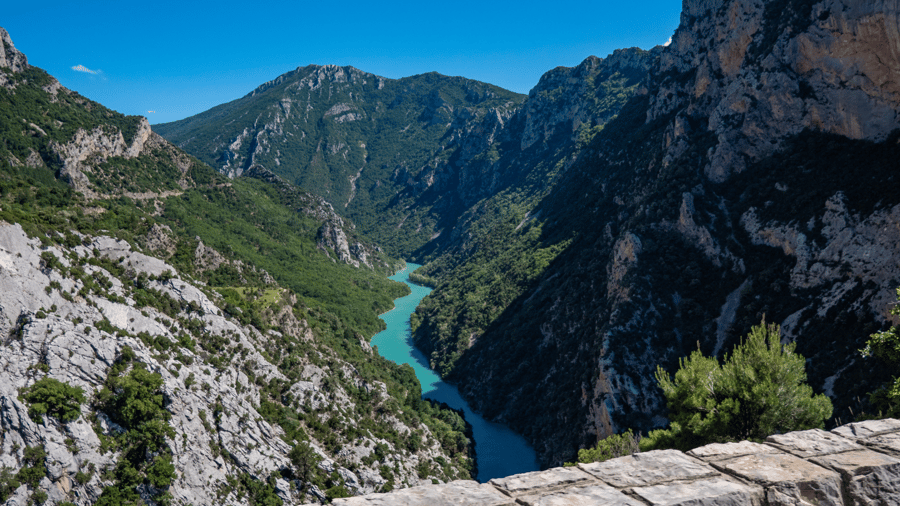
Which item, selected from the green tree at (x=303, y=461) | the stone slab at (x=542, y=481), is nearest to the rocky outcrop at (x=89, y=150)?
the green tree at (x=303, y=461)

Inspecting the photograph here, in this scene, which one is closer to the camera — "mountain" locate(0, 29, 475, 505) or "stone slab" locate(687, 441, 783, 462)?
"stone slab" locate(687, 441, 783, 462)


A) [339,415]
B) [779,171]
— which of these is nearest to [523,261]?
[779,171]

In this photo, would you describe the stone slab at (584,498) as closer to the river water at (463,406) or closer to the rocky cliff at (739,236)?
the rocky cliff at (739,236)

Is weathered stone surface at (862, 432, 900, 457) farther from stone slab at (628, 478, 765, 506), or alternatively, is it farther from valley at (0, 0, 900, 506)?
valley at (0, 0, 900, 506)

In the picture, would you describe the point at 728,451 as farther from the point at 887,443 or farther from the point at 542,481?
the point at 542,481

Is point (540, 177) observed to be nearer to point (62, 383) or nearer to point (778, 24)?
point (778, 24)

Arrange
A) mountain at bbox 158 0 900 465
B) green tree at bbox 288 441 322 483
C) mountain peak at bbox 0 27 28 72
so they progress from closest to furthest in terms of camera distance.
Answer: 1. green tree at bbox 288 441 322 483
2. mountain at bbox 158 0 900 465
3. mountain peak at bbox 0 27 28 72

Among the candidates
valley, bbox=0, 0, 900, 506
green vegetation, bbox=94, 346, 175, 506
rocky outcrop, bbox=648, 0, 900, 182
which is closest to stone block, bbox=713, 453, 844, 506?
valley, bbox=0, 0, 900, 506
